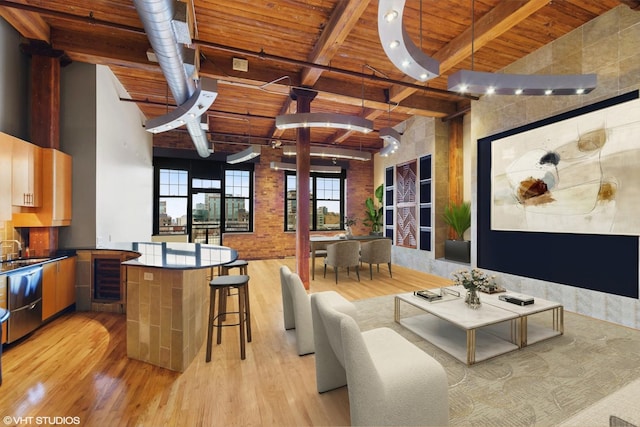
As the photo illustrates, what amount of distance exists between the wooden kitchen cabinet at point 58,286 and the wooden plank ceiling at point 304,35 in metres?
2.81

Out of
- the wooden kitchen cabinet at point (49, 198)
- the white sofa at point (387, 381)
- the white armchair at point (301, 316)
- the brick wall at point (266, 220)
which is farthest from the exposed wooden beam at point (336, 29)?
the brick wall at point (266, 220)

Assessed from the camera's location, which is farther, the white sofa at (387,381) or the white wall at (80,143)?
the white wall at (80,143)

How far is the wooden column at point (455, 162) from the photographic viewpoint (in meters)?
6.39

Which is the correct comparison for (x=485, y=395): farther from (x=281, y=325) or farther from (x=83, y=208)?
(x=83, y=208)

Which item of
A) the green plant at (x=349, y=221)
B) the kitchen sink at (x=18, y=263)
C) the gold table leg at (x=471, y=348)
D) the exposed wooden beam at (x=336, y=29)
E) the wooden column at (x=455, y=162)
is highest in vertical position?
the exposed wooden beam at (x=336, y=29)

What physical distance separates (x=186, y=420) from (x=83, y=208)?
3.67 m

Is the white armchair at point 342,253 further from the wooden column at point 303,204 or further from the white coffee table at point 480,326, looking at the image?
the white coffee table at point 480,326

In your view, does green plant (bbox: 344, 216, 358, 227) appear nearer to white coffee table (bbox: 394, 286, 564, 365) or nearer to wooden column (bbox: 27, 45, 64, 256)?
white coffee table (bbox: 394, 286, 564, 365)

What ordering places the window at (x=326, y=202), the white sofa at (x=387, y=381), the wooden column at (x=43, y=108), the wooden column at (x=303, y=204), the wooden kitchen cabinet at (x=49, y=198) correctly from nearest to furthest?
the white sofa at (x=387, y=381), the wooden kitchen cabinet at (x=49, y=198), the wooden column at (x=43, y=108), the wooden column at (x=303, y=204), the window at (x=326, y=202)

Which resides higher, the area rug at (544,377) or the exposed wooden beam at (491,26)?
the exposed wooden beam at (491,26)

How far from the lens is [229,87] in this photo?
5.14 meters

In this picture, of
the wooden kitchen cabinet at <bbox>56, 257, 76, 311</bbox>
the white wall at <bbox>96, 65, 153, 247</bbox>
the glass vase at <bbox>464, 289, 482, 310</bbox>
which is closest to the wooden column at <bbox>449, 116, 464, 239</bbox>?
the glass vase at <bbox>464, 289, 482, 310</bbox>

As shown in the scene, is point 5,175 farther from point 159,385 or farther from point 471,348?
point 471,348

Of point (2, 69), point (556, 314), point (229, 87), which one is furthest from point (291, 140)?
point (556, 314)
